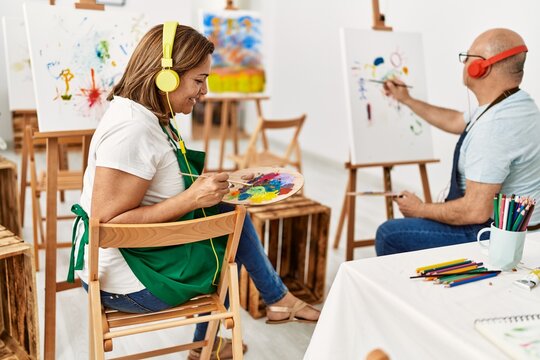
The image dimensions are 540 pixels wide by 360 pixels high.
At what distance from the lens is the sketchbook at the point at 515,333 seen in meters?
1.00

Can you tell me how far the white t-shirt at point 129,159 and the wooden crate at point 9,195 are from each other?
1204 mm

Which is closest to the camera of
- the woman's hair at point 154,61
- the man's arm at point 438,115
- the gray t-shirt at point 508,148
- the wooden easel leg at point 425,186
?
the woman's hair at point 154,61

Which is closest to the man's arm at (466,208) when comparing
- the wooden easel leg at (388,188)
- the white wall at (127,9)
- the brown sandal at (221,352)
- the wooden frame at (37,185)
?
the wooden easel leg at (388,188)

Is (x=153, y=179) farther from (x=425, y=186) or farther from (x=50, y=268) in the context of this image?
(x=425, y=186)

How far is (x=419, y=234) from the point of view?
89.6 inches

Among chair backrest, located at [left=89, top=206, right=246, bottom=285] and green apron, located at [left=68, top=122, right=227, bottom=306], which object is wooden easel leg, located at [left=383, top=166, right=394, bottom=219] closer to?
green apron, located at [left=68, top=122, right=227, bottom=306]

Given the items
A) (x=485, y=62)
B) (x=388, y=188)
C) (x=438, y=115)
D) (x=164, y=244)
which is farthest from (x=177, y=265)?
(x=388, y=188)

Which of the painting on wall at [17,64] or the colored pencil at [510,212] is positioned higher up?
the painting on wall at [17,64]

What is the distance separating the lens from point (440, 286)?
4.27 feet

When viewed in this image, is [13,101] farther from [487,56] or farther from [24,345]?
[487,56]

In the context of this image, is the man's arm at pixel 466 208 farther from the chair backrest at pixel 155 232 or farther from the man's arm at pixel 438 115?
the chair backrest at pixel 155 232

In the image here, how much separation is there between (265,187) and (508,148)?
88cm

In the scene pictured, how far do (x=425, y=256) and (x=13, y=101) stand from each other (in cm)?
332

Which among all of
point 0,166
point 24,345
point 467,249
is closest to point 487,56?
point 467,249
